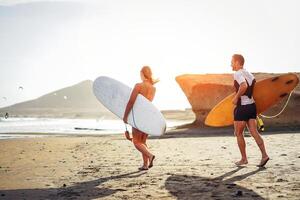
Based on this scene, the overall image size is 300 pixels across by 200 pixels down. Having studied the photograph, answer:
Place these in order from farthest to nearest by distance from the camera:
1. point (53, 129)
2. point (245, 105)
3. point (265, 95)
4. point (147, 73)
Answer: point (53, 129)
point (265, 95)
point (147, 73)
point (245, 105)

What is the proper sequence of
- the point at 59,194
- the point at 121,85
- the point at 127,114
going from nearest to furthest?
the point at 59,194 < the point at 127,114 < the point at 121,85

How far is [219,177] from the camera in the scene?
5.41 metres

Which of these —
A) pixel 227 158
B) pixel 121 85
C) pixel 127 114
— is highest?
pixel 121 85

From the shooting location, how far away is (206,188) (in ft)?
15.2

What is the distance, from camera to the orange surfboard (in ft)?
23.3

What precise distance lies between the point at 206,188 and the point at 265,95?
10.5 ft

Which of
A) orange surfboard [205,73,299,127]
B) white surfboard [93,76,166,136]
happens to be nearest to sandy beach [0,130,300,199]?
white surfboard [93,76,166,136]

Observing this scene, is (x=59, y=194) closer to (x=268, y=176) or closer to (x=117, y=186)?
(x=117, y=186)

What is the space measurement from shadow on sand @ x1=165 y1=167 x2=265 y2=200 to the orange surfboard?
1.98 m

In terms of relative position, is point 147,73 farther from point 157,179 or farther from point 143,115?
point 157,179

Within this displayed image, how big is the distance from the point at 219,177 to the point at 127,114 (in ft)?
7.04

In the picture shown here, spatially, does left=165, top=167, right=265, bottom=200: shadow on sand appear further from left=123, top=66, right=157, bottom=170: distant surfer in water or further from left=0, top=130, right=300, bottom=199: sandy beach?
left=123, top=66, right=157, bottom=170: distant surfer in water

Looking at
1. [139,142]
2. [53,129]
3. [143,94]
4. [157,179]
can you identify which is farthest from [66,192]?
[53,129]

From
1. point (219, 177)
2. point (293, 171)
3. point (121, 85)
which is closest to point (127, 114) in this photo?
point (121, 85)
